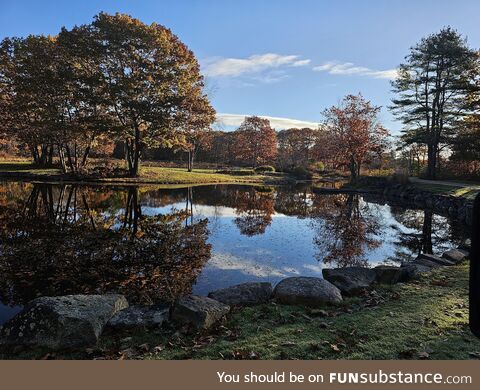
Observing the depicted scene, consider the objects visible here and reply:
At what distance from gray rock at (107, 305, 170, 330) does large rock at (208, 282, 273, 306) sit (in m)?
1.18

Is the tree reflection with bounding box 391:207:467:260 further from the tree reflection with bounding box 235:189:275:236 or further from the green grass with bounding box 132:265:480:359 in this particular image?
the green grass with bounding box 132:265:480:359

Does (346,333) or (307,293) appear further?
(307,293)

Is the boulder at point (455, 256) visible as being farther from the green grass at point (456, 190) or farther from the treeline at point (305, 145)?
the treeline at point (305, 145)

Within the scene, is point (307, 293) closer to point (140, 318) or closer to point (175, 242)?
point (140, 318)

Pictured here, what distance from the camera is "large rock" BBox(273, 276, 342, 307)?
614 centimetres

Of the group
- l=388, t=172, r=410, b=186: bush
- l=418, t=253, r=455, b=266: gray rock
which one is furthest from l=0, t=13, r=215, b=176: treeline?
l=418, t=253, r=455, b=266: gray rock

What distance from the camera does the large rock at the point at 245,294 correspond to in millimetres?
6284

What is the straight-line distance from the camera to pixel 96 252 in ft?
31.4

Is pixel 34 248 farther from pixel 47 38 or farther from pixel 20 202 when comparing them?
pixel 47 38

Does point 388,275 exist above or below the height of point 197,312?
below

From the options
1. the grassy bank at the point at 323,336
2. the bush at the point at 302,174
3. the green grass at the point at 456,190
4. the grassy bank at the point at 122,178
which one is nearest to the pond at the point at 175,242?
the grassy bank at the point at 323,336

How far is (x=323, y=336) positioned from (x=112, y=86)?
27942 millimetres

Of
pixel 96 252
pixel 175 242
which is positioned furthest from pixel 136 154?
pixel 96 252

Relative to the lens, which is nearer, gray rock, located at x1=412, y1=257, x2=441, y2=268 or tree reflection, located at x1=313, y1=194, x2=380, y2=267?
gray rock, located at x1=412, y1=257, x2=441, y2=268
